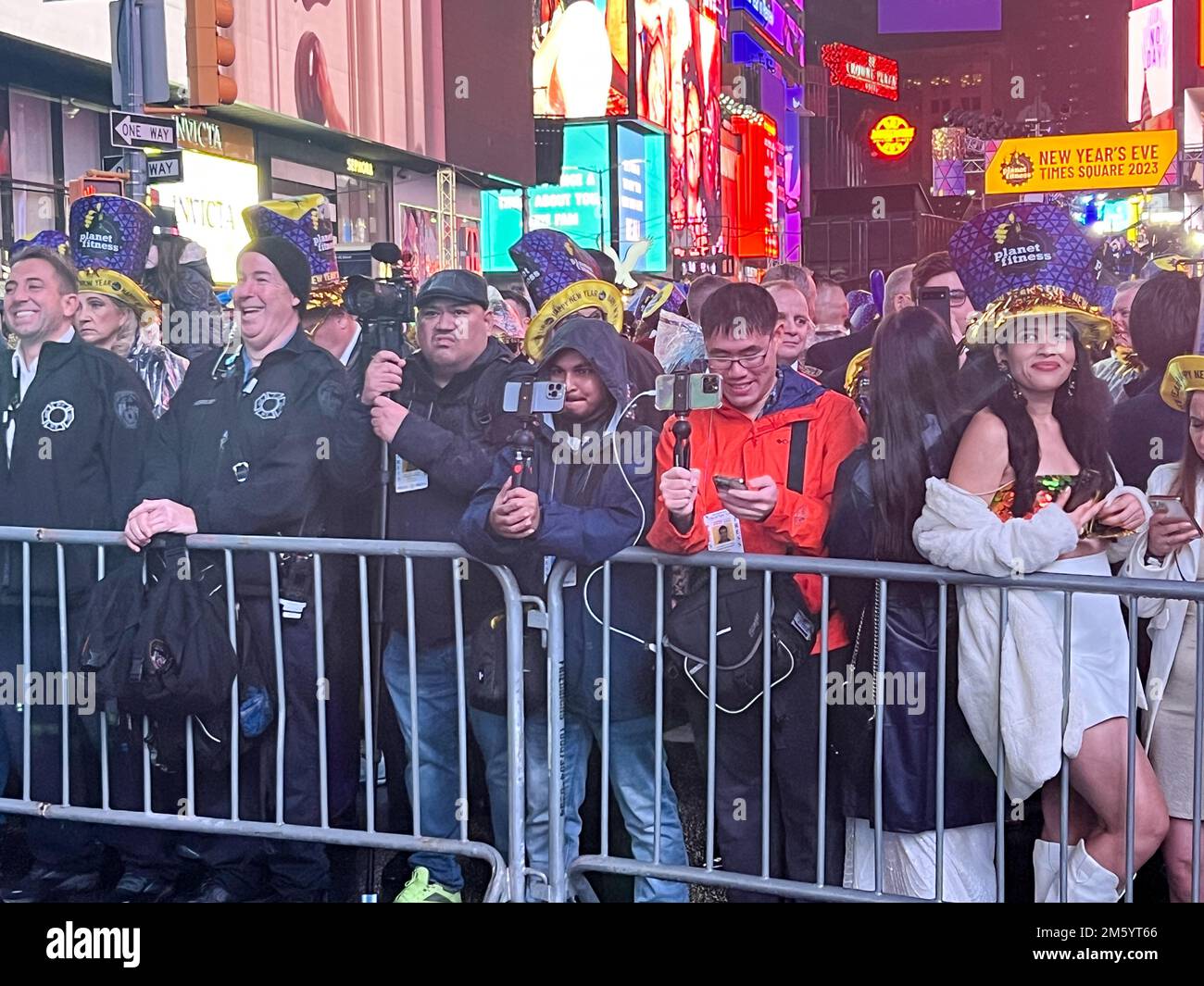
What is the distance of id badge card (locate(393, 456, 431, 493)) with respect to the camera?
5031mm

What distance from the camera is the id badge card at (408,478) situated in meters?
5.03

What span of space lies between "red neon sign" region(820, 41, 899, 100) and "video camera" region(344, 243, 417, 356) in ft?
10.2

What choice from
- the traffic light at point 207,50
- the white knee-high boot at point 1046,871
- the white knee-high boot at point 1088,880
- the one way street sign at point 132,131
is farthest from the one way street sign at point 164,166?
the white knee-high boot at point 1088,880

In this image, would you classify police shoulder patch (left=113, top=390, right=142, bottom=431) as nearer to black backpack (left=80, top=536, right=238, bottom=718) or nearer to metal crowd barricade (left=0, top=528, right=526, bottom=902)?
metal crowd barricade (left=0, top=528, right=526, bottom=902)

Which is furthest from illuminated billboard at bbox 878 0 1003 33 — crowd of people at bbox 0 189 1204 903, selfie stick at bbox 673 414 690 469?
selfie stick at bbox 673 414 690 469

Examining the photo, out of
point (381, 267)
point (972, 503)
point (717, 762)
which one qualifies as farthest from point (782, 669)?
point (381, 267)

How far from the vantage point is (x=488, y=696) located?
4.72m

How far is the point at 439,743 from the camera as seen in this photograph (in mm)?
4988

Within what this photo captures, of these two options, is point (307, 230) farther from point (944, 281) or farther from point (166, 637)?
point (944, 281)

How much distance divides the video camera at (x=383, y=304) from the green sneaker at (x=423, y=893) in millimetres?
1893

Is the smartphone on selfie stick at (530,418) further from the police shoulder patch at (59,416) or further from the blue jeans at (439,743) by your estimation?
the police shoulder patch at (59,416)

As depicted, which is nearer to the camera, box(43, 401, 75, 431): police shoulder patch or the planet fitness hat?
box(43, 401, 75, 431): police shoulder patch

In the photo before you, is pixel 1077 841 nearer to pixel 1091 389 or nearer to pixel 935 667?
pixel 935 667

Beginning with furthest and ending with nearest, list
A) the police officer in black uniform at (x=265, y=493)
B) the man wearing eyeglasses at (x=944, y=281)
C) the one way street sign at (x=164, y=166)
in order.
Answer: the one way street sign at (x=164, y=166) < the man wearing eyeglasses at (x=944, y=281) < the police officer in black uniform at (x=265, y=493)
